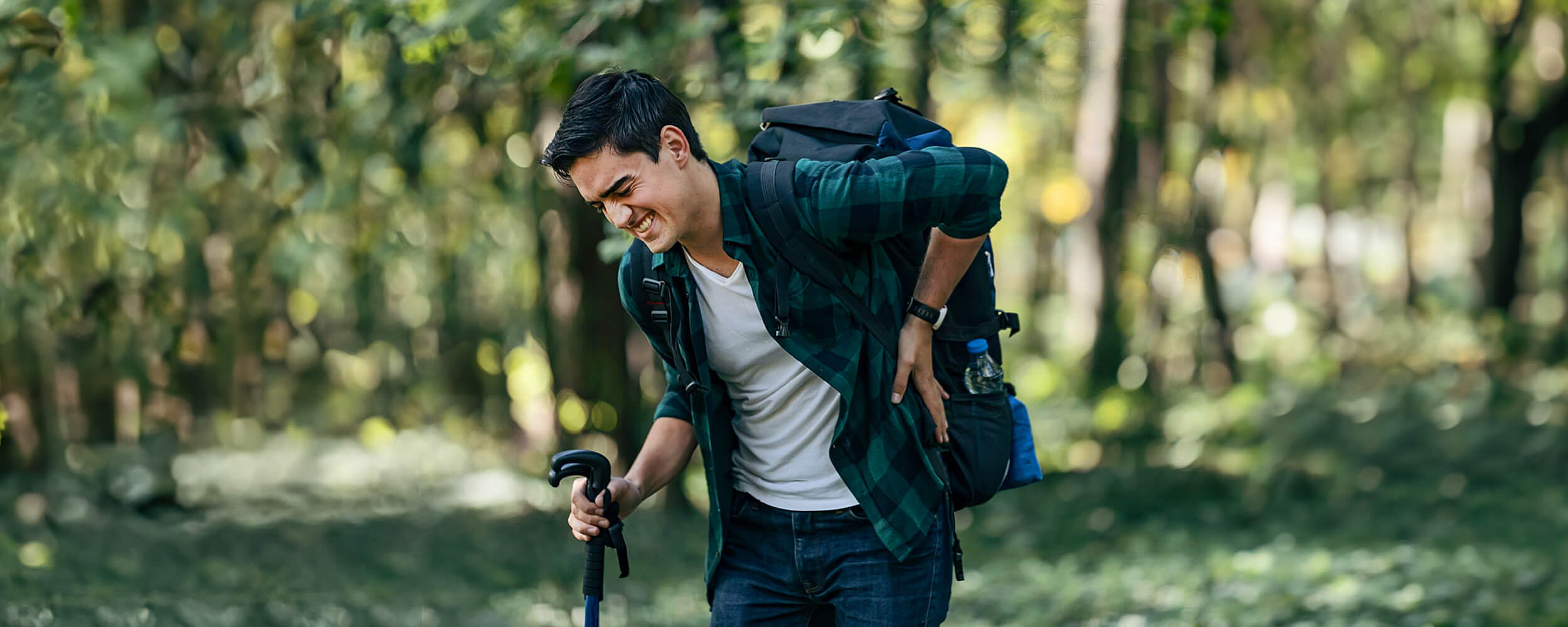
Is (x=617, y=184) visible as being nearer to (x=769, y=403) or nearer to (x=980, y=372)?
(x=769, y=403)

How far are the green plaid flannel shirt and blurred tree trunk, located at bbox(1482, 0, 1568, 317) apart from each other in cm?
1289

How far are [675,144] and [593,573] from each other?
927 millimetres

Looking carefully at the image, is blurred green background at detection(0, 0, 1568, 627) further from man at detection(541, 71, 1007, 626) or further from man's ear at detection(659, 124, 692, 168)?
man's ear at detection(659, 124, 692, 168)

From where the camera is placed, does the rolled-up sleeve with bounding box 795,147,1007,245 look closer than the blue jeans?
Yes

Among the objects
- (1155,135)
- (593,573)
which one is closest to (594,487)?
(593,573)

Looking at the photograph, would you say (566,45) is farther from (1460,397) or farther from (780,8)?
(1460,397)

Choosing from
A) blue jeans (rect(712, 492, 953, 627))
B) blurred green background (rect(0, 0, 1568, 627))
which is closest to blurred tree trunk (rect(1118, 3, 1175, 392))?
blurred green background (rect(0, 0, 1568, 627))

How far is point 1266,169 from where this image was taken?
852 inches

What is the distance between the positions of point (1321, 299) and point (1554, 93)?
29.3 feet

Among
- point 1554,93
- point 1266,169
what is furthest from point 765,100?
point 1266,169

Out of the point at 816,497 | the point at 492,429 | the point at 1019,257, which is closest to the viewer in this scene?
the point at 816,497

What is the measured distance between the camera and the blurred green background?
19.2 ft

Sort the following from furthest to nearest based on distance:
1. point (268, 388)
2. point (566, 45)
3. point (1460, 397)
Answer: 1. point (268, 388)
2. point (1460, 397)
3. point (566, 45)

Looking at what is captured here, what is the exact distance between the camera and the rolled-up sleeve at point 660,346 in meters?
2.65
